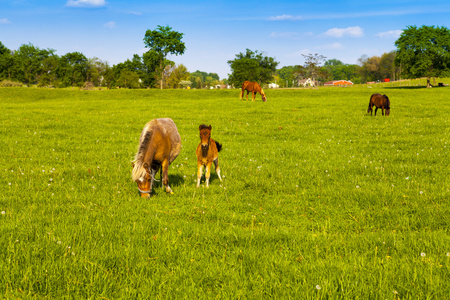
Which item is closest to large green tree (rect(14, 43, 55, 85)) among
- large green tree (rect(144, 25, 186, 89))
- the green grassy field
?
large green tree (rect(144, 25, 186, 89))

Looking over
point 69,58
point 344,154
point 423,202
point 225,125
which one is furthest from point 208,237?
point 69,58

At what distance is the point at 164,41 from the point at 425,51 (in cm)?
8032

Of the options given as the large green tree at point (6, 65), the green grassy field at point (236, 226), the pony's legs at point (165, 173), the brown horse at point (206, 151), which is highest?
the large green tree at point (6, 65)

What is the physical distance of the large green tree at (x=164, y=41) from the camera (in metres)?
105

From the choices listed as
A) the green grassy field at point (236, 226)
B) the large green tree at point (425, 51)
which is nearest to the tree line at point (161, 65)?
the large green tree at point (425, 51)

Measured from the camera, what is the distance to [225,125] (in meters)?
24.3

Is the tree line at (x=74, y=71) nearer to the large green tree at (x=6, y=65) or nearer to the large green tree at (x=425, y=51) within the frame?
the large green tree at (x=6, y=65)

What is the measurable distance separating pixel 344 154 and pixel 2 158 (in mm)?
14691

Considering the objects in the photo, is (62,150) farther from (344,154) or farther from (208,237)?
(344,154)

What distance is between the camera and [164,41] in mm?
104250

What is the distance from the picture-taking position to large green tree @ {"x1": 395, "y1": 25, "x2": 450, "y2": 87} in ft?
291

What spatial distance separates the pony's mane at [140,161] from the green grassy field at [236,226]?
77 centimetres

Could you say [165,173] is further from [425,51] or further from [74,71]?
[74,71]

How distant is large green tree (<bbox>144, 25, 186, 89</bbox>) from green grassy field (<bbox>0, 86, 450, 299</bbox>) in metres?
97.4
